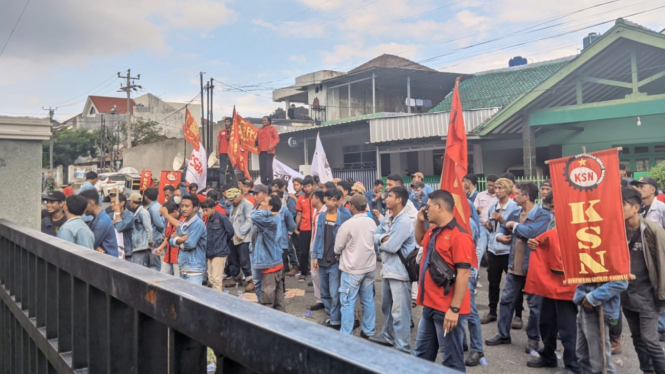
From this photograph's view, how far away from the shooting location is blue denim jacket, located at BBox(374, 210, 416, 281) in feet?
18.6

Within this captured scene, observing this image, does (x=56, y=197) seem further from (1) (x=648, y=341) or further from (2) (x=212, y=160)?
(2) (x=212, y=160)

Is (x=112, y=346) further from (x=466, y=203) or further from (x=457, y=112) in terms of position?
(x=457, y=112)

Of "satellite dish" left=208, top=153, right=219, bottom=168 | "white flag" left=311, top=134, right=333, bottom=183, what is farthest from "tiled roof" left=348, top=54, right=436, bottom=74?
"white flag" left=311, top=134, right=333, bottom=183

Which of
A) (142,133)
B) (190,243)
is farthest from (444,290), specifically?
(142,133)

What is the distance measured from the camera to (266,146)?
1406cm

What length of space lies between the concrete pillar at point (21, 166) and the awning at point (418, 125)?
13.5 m

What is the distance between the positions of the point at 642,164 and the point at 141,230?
14.3 m

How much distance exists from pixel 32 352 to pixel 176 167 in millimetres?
26487

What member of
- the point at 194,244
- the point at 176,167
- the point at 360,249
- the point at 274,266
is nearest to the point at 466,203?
the point at 360,249

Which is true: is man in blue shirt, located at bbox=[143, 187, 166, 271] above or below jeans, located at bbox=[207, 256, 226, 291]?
above

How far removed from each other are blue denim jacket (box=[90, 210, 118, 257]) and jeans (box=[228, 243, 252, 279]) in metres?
3.80

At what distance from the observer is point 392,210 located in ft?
19.2

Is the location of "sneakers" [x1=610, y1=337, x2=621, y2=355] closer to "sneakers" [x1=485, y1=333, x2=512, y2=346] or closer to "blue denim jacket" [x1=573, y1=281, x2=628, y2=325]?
"sneakers" [x1=485, y1=333, x2=512, y2=346]

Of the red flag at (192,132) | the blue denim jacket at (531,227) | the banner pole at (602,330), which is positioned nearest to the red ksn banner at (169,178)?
the red flag at (192,132)
